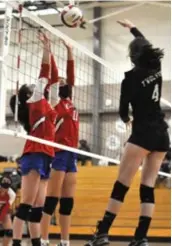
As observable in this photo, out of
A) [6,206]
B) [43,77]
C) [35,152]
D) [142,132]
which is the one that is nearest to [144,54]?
[142,132]

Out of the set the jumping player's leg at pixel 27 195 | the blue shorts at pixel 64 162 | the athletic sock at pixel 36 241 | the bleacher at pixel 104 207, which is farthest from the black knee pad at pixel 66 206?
the bleacher at pixel 104 207

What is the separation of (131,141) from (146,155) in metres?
0.18

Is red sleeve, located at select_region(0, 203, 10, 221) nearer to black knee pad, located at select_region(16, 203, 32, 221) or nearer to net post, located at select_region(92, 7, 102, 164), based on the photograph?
black knee pad, located at select_region(16, 203, 32, 221)

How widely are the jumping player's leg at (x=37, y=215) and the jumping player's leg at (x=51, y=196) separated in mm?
149

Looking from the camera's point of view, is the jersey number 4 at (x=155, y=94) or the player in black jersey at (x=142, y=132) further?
the jersey number 4 at (x=155, y=94)

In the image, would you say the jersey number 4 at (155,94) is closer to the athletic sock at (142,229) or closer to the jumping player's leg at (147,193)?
the jumping player's leg at (147,193)

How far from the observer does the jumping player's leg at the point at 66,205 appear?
181 inches

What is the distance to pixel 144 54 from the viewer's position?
12.1ft

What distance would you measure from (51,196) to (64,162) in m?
0.32

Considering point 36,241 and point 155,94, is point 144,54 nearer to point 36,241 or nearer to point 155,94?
point 155,94

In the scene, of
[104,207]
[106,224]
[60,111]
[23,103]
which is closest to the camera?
[106,224]

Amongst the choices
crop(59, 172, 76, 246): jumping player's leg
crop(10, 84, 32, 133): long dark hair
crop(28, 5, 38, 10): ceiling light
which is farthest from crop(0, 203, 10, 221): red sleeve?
crop(28, 5, 38, 10): ceiling light

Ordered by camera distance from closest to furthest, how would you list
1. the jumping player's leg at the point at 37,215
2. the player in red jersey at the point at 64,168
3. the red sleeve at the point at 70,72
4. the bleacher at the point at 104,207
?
1. the jumping player's leg at the point at 37,215
2. the player in red jersey at the point at 64,168
3. the red sleeve at the point at 70,72
4. the bleacher at the point at 104,207

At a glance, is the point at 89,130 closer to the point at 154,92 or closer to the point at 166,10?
the point at 166,10
